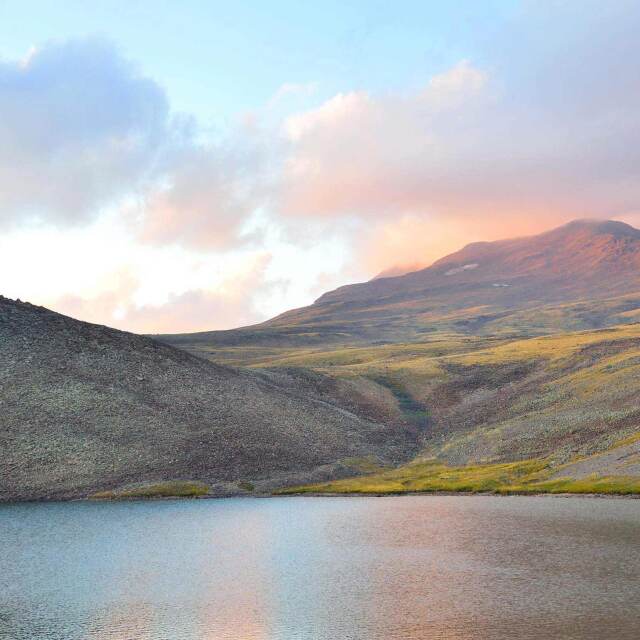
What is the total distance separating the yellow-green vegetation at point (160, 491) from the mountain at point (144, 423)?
55 centimetres

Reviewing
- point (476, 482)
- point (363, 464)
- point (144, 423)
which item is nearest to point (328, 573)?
point (476, 482)

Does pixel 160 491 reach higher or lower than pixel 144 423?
lower

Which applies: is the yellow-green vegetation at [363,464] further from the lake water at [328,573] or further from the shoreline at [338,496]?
the lake water at [328,573]

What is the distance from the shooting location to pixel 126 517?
3597 inches

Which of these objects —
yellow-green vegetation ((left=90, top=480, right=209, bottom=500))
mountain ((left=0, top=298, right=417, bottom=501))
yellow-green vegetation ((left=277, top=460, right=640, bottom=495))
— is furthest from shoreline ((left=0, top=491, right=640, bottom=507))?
mountain ((left=0, top=298, right=417, bottom=501))

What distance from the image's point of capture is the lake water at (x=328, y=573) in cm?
4472

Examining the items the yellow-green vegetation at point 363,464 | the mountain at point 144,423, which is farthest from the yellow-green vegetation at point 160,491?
the yellow-green vegetation at point 363,464

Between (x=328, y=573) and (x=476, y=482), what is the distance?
191 feet

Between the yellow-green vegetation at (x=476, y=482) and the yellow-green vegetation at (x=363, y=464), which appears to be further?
the yellow-green vegetation at (x=363, y=464)

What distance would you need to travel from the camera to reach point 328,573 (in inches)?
2335

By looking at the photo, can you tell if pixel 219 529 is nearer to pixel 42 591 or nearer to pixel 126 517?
pixel 126 517

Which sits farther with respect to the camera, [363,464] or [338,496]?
[363,464]

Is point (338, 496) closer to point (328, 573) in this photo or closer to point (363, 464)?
point (363, 464)

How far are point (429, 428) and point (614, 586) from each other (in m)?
120
